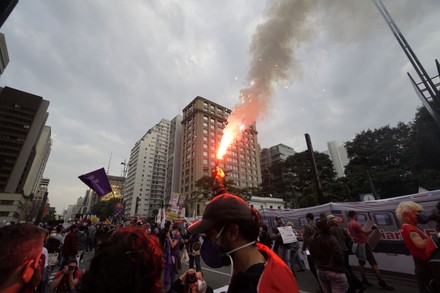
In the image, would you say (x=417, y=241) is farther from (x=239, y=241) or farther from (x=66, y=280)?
(x=66, y=280)

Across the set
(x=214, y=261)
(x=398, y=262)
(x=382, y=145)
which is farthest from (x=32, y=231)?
(x=382, y=145)

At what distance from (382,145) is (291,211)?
1308 inches

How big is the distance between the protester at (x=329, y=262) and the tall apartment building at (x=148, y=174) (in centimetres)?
11718

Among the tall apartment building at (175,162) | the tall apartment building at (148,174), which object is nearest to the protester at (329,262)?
the tall apartment building at (175,162)

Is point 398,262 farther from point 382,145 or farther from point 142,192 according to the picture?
point 142,192

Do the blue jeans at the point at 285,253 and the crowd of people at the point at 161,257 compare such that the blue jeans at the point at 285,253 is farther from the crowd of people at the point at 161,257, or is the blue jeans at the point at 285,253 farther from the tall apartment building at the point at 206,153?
the tall apartment building at the point at 206,153

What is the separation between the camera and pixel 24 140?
8412cm

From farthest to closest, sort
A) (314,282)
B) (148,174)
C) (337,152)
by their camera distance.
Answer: (148,174), (337,152), (314,282)

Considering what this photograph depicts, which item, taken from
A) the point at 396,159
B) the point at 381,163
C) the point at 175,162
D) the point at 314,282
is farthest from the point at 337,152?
the point at 314,282

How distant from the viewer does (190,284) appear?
291cm

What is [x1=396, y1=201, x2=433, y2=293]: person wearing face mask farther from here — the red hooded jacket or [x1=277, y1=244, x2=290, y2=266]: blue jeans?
[x1=277, y1=244, x2=290, y2=266]: blue jeans

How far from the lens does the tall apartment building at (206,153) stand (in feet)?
218

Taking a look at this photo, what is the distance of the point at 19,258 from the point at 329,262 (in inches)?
173

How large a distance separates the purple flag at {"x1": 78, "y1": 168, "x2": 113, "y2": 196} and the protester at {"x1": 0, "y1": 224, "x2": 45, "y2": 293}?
11.2 metres
